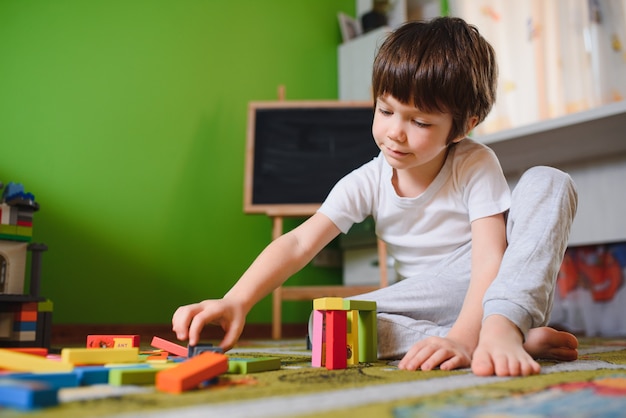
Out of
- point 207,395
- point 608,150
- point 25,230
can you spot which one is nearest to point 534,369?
point 207,395

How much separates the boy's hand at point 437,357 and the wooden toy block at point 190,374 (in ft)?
0.75

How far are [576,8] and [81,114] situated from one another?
163 centimetres

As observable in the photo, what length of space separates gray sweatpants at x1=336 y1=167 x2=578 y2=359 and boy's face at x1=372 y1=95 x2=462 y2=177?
13 centimetres

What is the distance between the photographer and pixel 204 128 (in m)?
1.99

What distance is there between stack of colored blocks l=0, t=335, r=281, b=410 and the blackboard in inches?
52.3

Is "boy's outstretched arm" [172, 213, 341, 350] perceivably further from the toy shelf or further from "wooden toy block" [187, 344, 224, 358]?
the toy shelf

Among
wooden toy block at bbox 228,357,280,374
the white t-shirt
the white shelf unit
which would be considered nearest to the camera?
wooden toy block at bbox 228,357,280,374

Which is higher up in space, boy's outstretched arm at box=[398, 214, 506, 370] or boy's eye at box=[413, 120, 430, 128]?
boy's eye at box=[413, 120, 430, 128]

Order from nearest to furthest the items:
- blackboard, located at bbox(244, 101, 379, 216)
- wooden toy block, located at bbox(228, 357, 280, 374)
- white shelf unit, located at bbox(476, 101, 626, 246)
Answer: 1. wooden toy block, located at bbox(228, 357, 280, 374)
2. white shelf unit, located at bbox(476, 101, 626, 246)
3. blackboard, located at bbox(244, 101, 379, 216)

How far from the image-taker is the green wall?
165 centimetres

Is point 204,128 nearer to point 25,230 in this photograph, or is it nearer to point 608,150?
point 25,230

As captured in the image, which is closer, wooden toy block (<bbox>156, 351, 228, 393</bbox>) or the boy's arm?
wooden toy block (<bbox>156, 351, 228, 393</bbox>)

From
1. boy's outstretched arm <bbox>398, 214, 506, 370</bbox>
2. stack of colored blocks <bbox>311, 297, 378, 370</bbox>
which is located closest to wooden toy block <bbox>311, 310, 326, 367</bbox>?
stack of colored blocks <bbox>311, 297, 378, 370</bbox>

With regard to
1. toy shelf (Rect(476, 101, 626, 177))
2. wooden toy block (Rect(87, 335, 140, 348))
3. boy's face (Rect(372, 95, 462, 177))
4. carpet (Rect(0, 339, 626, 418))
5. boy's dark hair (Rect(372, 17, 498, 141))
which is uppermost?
toy shelf (Rect(476, 101, 626, 177))
